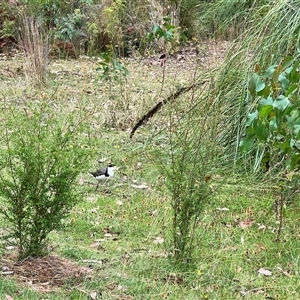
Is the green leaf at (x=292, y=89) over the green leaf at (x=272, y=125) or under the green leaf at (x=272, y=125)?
Result: over

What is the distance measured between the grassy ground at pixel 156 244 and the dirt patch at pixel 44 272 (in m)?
0.03

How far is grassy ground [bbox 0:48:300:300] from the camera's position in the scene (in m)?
3.18

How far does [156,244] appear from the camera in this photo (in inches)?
150

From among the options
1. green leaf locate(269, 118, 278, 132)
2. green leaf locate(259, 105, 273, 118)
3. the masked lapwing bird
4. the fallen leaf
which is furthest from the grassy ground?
green leaf locate(259, 105, 273, 118)

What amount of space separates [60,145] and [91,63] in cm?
742

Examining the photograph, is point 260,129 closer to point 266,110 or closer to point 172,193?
point 266,110

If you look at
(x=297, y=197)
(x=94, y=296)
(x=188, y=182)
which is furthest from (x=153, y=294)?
(x=297, y=197)

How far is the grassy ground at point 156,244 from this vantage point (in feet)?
10.4

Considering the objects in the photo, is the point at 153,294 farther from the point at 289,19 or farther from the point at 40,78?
the point at 40,78

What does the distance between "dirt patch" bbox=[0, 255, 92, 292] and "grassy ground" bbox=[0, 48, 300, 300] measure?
0.03m

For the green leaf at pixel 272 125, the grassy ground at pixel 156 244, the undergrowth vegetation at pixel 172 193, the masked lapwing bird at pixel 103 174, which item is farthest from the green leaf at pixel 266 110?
the masked lapwing bird at pixel 103 174

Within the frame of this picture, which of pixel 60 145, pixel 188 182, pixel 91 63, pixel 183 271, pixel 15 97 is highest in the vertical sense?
pixel 60 145

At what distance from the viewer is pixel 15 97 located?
7.34 metres

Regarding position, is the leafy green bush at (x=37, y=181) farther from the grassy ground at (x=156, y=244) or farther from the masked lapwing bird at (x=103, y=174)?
the masked lapwing bird at (x=103, y=174)
